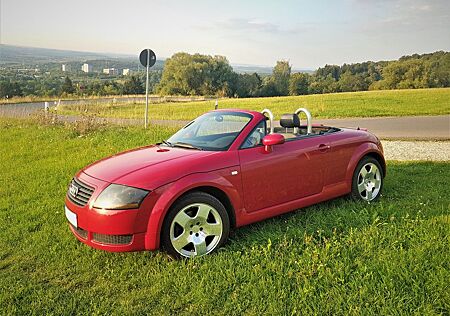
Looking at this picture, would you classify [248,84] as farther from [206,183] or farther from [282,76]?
[206,183]

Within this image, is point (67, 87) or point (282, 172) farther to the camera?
point (67, 87)

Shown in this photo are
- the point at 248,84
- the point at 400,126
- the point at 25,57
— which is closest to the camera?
the point at 400,126

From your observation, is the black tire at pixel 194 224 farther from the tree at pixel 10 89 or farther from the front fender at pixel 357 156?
the tree at pixel 10 89

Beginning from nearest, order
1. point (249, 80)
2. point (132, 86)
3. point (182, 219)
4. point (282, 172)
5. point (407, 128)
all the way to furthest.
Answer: point (182, 219)
point (282, 172)
point (407, 128)
point (132, 86)
point (249, 80)

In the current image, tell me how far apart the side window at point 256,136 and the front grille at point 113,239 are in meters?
1.56

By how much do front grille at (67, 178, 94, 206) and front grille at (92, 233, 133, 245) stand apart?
0.37 m

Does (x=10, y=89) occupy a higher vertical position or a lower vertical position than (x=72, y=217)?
higher

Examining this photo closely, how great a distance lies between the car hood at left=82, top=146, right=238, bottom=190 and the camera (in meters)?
3.65

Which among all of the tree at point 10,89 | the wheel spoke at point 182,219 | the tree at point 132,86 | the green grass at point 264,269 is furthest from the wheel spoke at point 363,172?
the tree at point 132,86

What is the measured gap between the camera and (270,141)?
4301 mm

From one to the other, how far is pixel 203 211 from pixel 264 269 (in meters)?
0.81

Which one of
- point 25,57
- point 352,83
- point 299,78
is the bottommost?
point 352,83

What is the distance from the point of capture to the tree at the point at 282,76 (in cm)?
6512

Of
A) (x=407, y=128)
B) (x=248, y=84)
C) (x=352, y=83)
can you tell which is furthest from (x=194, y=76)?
(x=407, y=128)
